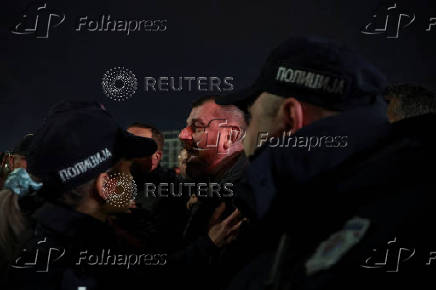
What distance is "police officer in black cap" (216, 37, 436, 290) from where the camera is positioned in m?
0.90

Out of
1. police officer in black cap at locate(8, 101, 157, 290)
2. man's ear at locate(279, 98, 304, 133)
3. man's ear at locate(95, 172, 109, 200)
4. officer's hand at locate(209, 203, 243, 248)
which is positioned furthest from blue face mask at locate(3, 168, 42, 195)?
man's ear at locate(279, 98, 304, 133)

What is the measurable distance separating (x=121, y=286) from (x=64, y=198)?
53 cm

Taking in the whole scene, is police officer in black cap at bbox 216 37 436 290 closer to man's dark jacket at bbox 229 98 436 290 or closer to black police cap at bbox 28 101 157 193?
man's dark jacket at bbox 229 98 436 290

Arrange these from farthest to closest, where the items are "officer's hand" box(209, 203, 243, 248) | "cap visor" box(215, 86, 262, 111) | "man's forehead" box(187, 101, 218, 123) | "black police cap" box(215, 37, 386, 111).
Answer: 1. "man's forehead" box(187, 101, 218, 123)
2. "officer's hand" box(209, 203, 243, 248)
3. "cap visor" box(215, 86, 262, 111)
4. "black police cap" box(215, 37, 386, 111)

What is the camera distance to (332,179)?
1063 mm

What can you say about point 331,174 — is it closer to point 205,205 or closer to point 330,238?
point 330,238

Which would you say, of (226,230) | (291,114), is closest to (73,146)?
(226,230)

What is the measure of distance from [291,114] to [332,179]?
347 millimetres

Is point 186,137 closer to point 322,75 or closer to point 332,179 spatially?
point 322,75

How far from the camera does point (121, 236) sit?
6.52ft

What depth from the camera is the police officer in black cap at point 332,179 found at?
0.90 meters

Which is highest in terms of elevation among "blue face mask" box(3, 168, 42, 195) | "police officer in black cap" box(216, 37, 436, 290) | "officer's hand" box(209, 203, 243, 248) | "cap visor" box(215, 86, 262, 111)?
"cap visor" box(215, 86, 262, 111)

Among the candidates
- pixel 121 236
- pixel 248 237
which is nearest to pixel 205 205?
pixel 121 236

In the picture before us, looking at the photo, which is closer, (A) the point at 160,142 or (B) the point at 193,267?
(B) the point at 193,267
